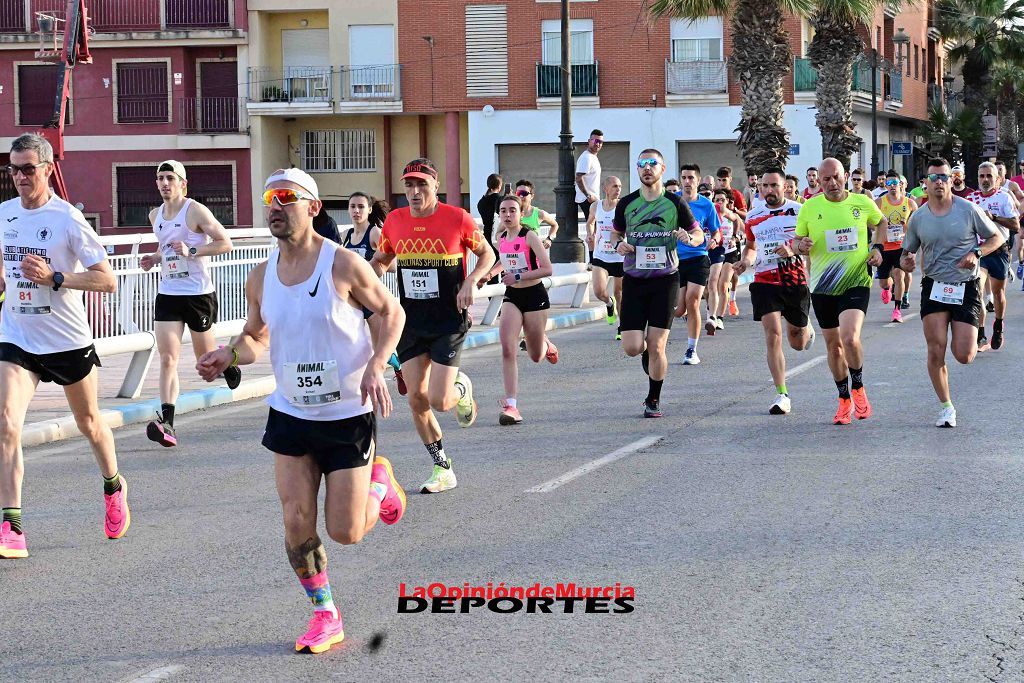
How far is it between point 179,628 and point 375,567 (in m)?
1.21

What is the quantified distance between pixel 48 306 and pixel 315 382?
95.4 inches

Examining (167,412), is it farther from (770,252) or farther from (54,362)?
(770,252)

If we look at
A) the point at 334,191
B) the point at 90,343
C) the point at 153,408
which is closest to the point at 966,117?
the point at 334,191

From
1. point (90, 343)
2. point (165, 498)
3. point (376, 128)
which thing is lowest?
point (165, 498)

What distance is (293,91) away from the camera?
4791 centimetres

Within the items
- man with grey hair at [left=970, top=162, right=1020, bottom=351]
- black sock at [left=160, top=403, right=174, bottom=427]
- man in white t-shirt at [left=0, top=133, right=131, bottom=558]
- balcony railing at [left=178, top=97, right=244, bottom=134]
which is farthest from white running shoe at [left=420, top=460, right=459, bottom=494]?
balcony railing at [left=178, top=97, right=244, bottom=134]

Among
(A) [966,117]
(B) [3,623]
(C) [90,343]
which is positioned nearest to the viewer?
(B) [3,623]

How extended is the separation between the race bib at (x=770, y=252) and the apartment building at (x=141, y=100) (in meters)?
37.3

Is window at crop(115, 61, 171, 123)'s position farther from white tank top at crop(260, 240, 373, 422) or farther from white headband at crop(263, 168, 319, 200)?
white tank top at crop(260, 240, 373, 422)

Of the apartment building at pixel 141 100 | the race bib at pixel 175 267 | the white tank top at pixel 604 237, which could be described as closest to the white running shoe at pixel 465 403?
the race bib at pixel 175 267

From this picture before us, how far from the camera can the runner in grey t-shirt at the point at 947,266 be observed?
11094 mm

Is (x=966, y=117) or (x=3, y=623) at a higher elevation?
(x=966, y=117)

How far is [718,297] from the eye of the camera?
65.6 ft

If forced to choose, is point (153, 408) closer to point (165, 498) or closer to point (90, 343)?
point (165, 498)
